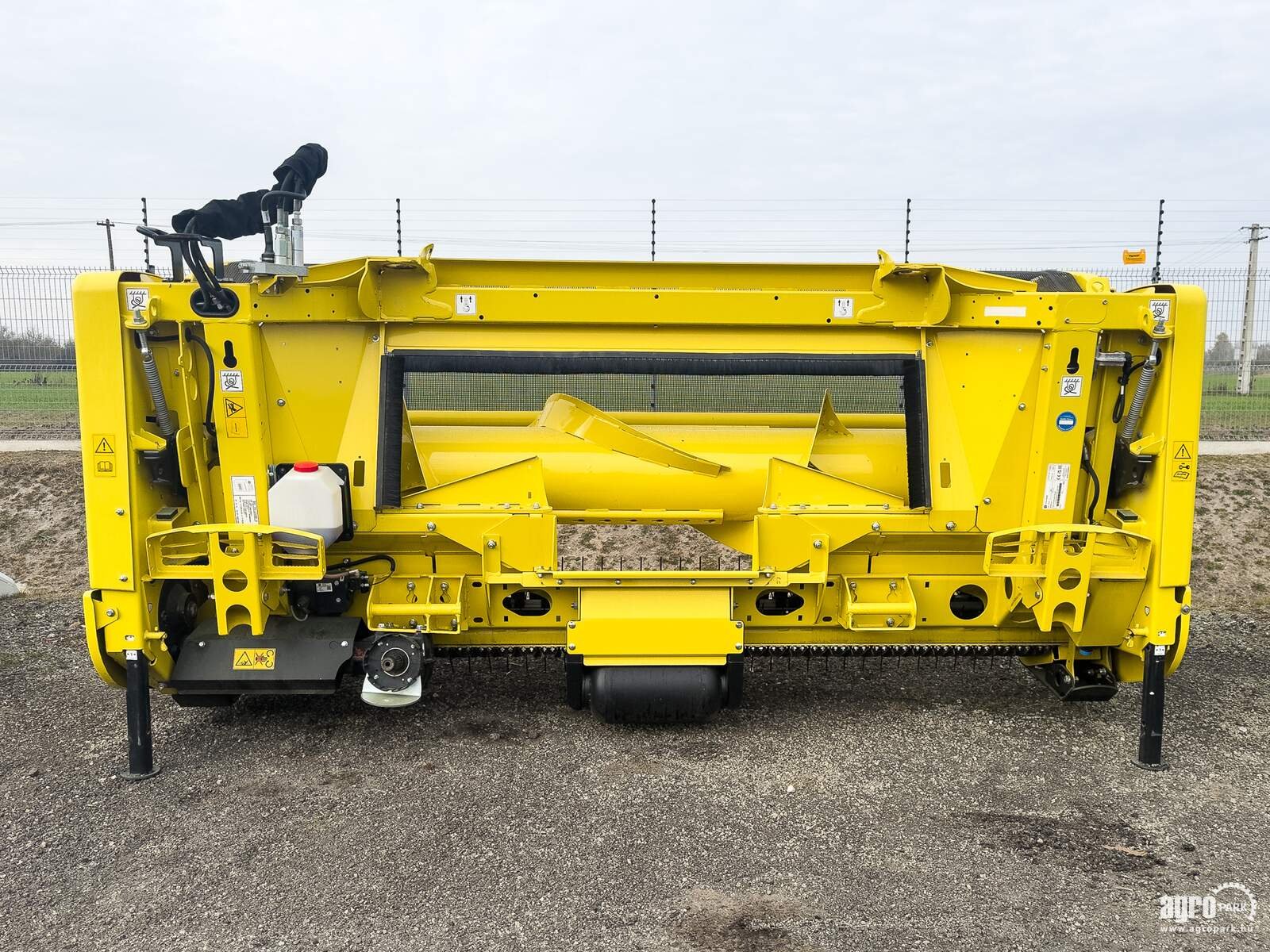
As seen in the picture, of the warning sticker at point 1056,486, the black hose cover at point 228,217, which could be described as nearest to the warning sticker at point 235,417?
the black hose cover at point 228,217

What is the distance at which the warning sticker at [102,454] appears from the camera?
3.94 meters

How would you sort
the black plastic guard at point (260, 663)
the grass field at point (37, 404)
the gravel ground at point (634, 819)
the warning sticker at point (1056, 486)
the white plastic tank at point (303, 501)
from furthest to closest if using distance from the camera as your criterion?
1. the grass field at point (37, 404)
2. the warning sticker at point (1056, 486)
3. the black plastic guard at point (260, 663)
4. the white plastic tank at point (303, 501)
5. the gravel ground at point (634, 819)

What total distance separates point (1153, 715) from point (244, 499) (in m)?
4.32

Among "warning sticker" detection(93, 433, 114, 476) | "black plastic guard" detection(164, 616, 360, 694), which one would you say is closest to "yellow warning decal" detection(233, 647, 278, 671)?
"black plastic guard" detection(164, 616, 360, 694)

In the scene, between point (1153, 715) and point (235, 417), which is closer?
point (1153, 715)

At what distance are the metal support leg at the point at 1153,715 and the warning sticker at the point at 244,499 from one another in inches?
166

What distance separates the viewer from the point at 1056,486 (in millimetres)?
4379

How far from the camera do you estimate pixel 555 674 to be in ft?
17.1

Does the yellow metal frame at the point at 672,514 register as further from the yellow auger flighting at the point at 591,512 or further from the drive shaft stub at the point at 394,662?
the drive shaft stub at the point at 394,662

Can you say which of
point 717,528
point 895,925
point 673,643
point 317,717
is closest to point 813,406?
point 717,528

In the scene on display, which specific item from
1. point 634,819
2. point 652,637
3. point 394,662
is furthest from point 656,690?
point 394,662

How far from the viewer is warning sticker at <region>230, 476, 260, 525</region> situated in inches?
169

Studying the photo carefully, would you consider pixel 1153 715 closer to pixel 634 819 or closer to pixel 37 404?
pixel 634 819

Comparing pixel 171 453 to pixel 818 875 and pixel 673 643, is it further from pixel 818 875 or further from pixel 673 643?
pixel 818 875
